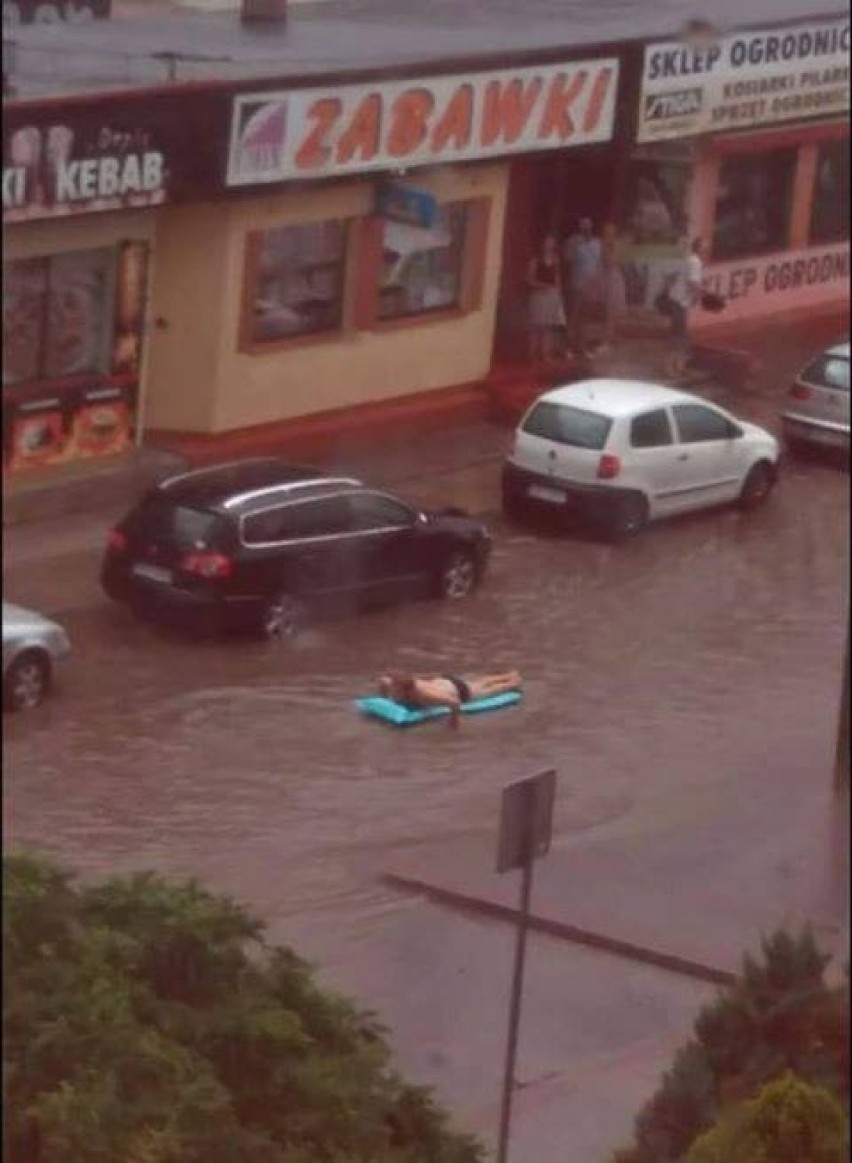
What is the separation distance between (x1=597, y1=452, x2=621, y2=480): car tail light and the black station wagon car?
0.09 meters

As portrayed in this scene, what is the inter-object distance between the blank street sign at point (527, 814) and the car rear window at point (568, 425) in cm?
18

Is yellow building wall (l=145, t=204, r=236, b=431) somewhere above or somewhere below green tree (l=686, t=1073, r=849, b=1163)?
above

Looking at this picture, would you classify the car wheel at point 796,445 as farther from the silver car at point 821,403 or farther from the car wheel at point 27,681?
the car wheel at point 27,681

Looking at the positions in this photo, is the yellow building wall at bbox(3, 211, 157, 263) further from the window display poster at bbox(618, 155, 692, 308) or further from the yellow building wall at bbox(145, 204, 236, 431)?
the window display poster at bbox(618, 155, 692, 308)

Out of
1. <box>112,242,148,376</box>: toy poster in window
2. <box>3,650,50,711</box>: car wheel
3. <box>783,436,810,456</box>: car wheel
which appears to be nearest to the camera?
<box>3,650,50,711</box>: car wheel

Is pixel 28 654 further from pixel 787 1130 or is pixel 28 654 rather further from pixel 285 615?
pixel 787 1130

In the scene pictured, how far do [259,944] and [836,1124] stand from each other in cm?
36

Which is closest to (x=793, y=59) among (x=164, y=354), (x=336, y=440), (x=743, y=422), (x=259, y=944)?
(x=743, y=422)

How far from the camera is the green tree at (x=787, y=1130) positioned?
1.65m

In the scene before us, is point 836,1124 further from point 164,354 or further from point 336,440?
point 164,354

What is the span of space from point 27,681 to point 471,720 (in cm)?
54

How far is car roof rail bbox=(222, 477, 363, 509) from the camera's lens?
1268 millimetres

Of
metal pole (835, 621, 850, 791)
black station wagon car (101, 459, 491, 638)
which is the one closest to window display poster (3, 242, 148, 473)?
black station wagon car (101, 459, 491, 638)

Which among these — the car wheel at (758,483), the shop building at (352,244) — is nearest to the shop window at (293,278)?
the shop building at (352,244)
